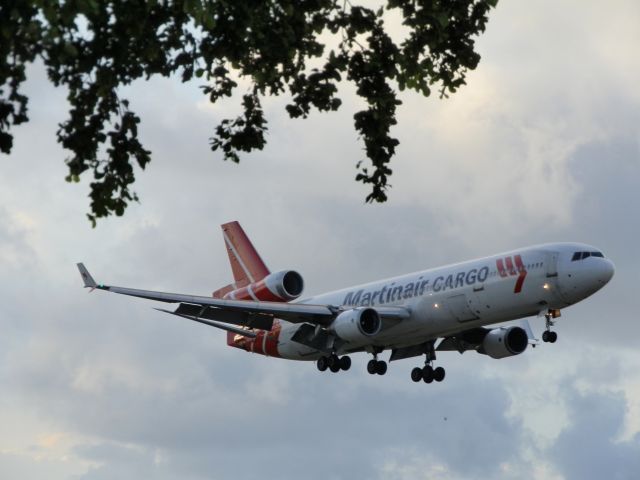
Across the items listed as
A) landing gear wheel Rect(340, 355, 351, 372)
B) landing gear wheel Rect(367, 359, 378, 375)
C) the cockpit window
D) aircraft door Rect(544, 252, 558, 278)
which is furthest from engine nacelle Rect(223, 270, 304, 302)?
the cockpit window

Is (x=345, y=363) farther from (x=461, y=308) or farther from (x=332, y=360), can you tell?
(x=461, y=308)

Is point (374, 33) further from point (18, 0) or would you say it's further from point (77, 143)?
point (18, 0)

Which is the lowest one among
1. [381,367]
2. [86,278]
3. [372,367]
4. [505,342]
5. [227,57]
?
[227,57]

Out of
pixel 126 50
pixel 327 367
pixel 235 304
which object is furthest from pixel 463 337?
pixel 126 50

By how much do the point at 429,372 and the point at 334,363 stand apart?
5107mm

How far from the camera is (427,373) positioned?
62219mm

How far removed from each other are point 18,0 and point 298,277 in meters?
44.2

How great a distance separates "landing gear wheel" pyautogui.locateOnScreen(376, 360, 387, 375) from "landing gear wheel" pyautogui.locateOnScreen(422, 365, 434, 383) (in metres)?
1.97

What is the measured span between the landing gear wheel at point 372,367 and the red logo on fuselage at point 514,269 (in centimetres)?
999

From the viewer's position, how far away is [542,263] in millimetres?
53000

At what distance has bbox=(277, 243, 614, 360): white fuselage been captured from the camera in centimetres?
5250

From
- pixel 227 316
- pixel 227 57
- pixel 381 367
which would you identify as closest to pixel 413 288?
pixel 381 367

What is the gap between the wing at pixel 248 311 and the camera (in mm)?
56719

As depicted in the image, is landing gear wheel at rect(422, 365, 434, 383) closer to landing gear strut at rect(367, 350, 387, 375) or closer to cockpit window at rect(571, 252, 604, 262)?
landing gear strut at rect(367, 350, 387, 375)
